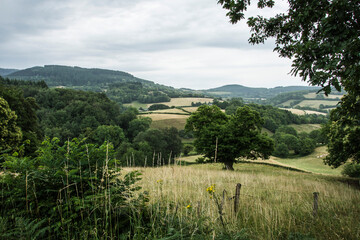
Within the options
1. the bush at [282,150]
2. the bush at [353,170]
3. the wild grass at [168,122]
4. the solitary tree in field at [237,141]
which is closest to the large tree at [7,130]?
the solitary tree in field at [237,141]

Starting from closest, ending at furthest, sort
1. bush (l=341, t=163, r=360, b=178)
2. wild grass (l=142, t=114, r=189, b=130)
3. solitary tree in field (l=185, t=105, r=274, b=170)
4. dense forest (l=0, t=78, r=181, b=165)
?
solitary tree in field (l=185, t=105, r=274, b=170)
bush (l=341, t=163, r=360, b=178)
dense forest (l=0, t=78, r=181, b=165)
wild grass (l=142, t=114, r=189, b=130)

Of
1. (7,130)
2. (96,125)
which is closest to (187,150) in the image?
(96,125)

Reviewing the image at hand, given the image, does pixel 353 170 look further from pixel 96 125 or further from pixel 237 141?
pixel 96 125

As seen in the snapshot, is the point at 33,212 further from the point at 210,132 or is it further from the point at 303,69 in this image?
the point at 210,132

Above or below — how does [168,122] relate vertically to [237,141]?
below

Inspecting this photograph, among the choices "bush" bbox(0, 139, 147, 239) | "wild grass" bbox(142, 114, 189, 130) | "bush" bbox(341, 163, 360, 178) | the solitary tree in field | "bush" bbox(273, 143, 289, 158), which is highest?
"bush" bbox(0, 139, 147, 239)

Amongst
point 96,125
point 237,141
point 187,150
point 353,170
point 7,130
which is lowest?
point 187,150

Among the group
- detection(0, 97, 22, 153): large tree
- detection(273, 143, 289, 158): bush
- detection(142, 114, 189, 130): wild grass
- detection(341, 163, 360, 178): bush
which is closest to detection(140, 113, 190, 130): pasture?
detection(142, 114, 189, 130): wild grass

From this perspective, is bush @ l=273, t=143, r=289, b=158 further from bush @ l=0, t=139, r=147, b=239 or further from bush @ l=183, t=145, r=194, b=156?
bush @ l=0, t=139, r=147, b=239

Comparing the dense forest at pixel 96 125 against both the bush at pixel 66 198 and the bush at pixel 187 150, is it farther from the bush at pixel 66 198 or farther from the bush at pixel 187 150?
the bush at pixel 66 198

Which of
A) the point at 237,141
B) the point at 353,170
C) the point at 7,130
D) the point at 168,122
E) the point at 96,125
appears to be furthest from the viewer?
the point at 168,122

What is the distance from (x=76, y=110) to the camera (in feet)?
255

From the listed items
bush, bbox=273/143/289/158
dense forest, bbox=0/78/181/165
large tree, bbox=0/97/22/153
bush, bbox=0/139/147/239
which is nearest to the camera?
bush, bbox=0/139/147/239

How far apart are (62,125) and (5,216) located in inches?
3009
